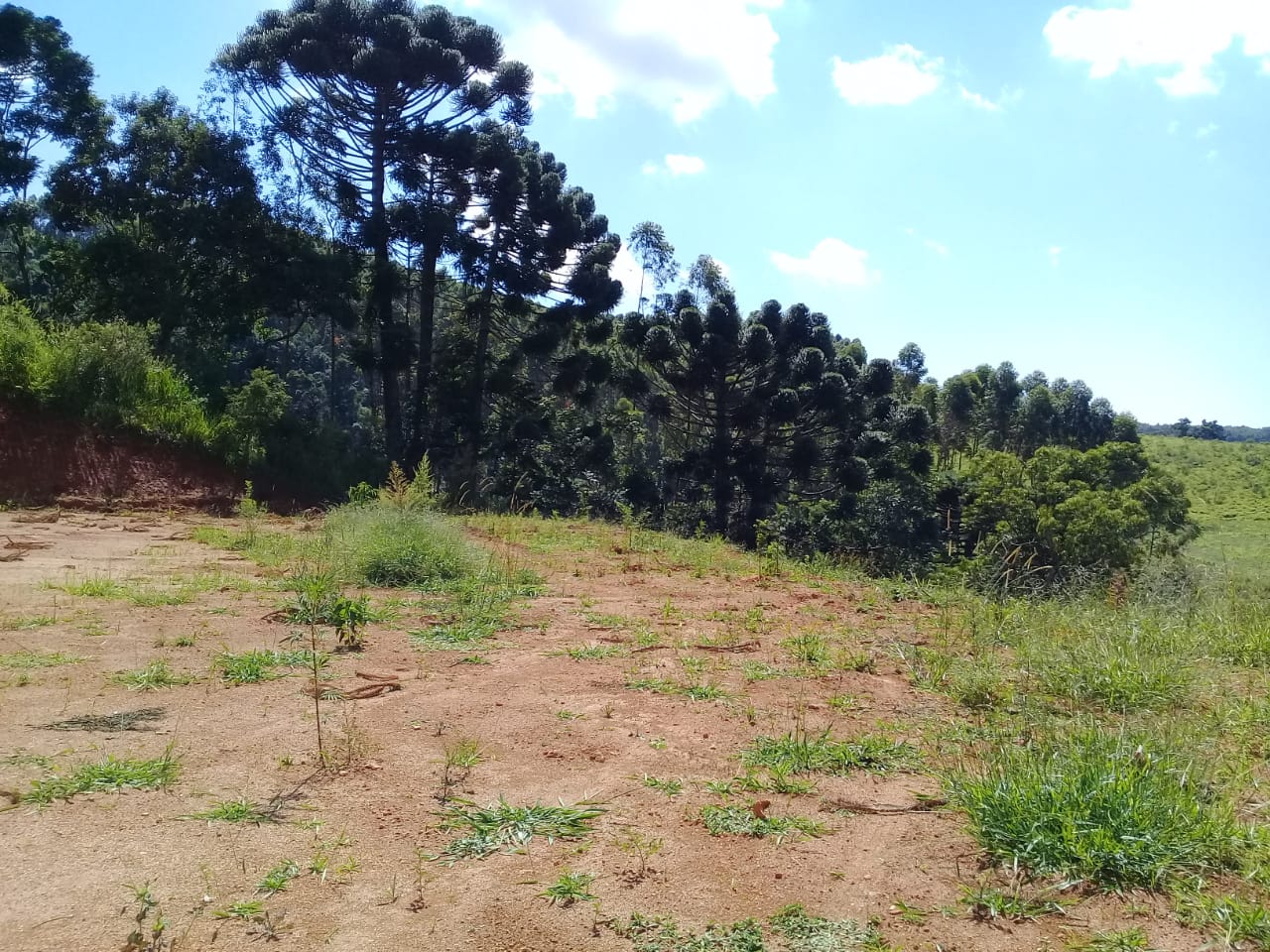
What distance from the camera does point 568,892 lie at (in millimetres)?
2523

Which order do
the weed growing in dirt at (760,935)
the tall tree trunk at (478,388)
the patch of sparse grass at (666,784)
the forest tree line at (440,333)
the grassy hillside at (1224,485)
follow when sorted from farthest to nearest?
the grassy hillside at (1224,485) < the tall tree trunk at (478,388) < the forest tree line at (440,333) < the patch of sparse grass at (666,784) < the weed growing in dirt at (760,935)

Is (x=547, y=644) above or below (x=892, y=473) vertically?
below

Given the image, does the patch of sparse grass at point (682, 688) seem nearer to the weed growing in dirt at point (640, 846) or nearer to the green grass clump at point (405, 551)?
the weed growing in dirt at point (640, 846)

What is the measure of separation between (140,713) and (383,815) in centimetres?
160

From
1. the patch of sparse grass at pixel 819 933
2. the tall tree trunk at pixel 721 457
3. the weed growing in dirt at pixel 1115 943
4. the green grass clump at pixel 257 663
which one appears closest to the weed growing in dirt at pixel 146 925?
the patch of sparse grass at pixel 819 933

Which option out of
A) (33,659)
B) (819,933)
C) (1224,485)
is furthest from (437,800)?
(1224,485)

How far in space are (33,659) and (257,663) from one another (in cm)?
114

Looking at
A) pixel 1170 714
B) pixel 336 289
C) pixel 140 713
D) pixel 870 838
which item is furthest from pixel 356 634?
pixel 336 289

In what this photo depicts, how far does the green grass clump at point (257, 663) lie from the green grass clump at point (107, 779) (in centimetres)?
112

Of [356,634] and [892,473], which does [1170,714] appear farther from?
[892,473]

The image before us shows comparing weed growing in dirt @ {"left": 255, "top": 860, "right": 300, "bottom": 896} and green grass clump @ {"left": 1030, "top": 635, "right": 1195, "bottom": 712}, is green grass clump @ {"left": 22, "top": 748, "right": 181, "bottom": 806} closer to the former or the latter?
weed growing in dirt @ {"left": 255, "top": 860, "right": 300, "bottom": 896}

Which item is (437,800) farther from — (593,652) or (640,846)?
(593,652)

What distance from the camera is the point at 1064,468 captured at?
22.4m

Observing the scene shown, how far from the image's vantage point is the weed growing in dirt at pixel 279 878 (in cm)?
249
